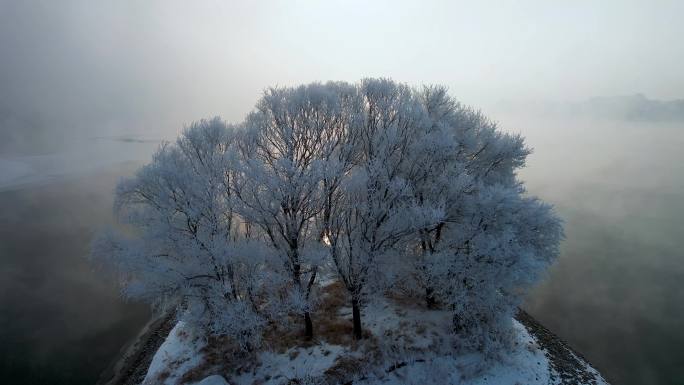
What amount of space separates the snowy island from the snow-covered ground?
0.07m

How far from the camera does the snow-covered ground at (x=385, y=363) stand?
17.1 metres

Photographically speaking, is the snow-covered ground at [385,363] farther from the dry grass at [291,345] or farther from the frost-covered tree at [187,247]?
the frost-covered tree at [187,247]

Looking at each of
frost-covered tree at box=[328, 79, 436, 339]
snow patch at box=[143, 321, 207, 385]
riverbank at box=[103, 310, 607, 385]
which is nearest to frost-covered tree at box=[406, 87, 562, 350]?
frost-covered tree at box=[328, 79, 436, 339]

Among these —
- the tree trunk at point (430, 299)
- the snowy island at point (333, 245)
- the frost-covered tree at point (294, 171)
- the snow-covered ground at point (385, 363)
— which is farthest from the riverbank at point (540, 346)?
the frost-covered tree at point (294, 171)

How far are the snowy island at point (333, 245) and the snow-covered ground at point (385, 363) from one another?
0.23 feet

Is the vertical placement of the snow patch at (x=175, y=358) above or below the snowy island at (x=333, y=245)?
below

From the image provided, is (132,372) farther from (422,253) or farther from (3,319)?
(422,253)

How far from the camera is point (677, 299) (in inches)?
1071

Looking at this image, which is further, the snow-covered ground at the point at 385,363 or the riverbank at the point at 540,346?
the riverbank at the point at 540,346

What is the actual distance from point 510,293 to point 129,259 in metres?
17.8

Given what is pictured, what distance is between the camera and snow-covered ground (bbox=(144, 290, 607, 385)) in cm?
1714

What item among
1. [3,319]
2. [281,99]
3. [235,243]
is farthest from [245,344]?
[3,319]

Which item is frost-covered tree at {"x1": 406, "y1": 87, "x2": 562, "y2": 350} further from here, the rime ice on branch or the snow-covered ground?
the snow-covered ground

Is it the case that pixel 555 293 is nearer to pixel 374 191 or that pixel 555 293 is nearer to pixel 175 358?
pixel 374 191
